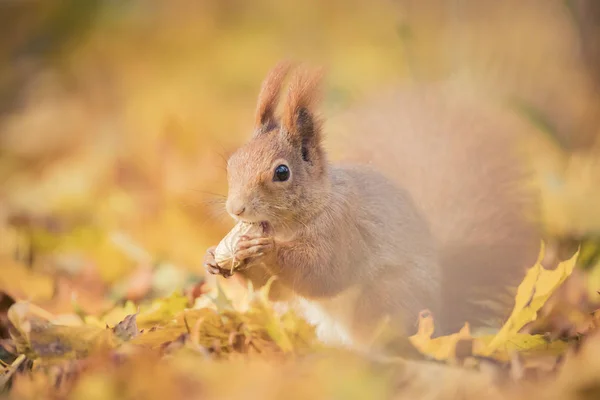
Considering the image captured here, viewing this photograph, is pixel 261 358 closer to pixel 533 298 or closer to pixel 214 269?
pixel 214 269

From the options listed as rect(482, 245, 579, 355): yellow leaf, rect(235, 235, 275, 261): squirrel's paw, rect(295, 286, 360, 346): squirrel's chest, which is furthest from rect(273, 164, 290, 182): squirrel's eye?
rect(482, 245, 579, 355): yellow leaf

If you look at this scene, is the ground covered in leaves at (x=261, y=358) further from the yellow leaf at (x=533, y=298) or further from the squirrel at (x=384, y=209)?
the squirrel at (x=384, y=209)

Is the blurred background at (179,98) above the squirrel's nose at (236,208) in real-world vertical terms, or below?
above

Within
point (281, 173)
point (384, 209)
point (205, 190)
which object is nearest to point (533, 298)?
point (384, 209)

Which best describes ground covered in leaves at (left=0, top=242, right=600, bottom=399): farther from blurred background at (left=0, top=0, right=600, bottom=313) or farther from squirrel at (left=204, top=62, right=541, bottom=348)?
blurred background at (left=0, top=0, right=600, bottom=313)

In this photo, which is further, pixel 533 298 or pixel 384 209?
pixel 384 209

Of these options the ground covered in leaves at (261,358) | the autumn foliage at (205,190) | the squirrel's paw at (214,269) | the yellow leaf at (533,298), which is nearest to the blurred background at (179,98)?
the autumn foliage at (205,190)

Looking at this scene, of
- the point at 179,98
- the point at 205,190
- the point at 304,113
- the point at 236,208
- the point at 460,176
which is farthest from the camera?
the point at 179,98
